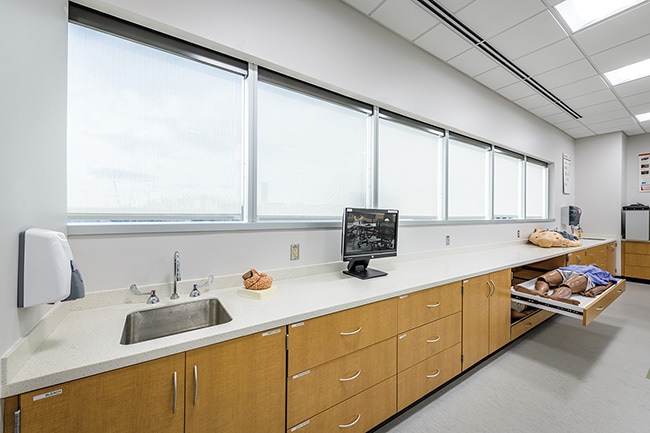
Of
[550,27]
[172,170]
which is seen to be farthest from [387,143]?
[172,170]

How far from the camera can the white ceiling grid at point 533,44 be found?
2332 millimetres

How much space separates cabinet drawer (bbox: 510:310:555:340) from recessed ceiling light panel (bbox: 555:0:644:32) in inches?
115

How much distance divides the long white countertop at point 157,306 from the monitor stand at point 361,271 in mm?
56

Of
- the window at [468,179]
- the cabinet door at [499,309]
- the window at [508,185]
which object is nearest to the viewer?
the cabinet door at [499,309]

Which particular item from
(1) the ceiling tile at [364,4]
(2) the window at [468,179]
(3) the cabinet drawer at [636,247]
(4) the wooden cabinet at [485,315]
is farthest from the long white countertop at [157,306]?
(3) the cabinet drawer at [636,247]

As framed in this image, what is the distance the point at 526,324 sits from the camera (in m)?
2.90

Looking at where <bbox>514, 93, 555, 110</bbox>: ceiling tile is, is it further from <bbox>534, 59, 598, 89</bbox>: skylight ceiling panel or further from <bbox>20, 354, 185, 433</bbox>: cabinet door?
<bbox>20, 354, 185, 433</bbox>: cabinet door

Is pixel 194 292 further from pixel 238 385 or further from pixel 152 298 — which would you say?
pixel 238 385

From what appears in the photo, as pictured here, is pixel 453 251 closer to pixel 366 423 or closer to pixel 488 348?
pixel 488 348

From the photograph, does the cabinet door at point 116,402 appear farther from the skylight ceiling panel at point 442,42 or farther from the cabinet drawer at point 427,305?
the skylight ceiling panel at point 442,42

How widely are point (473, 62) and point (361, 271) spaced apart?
2807 millimetres

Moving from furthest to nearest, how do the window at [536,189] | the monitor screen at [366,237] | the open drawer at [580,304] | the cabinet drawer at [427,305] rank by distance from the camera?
the window at [536,189]
the open drawer at [580,304]
the monitor screen at [366,237]
the cabinet drawer at [427,305]

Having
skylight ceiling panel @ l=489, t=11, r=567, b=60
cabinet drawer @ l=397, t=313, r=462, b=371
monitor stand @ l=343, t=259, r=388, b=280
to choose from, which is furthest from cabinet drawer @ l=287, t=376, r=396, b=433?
skylight ceiling panel @ l=489, t=11, r=567, b=60

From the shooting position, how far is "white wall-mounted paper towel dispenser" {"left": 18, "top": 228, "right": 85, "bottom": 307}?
0.90 meters
